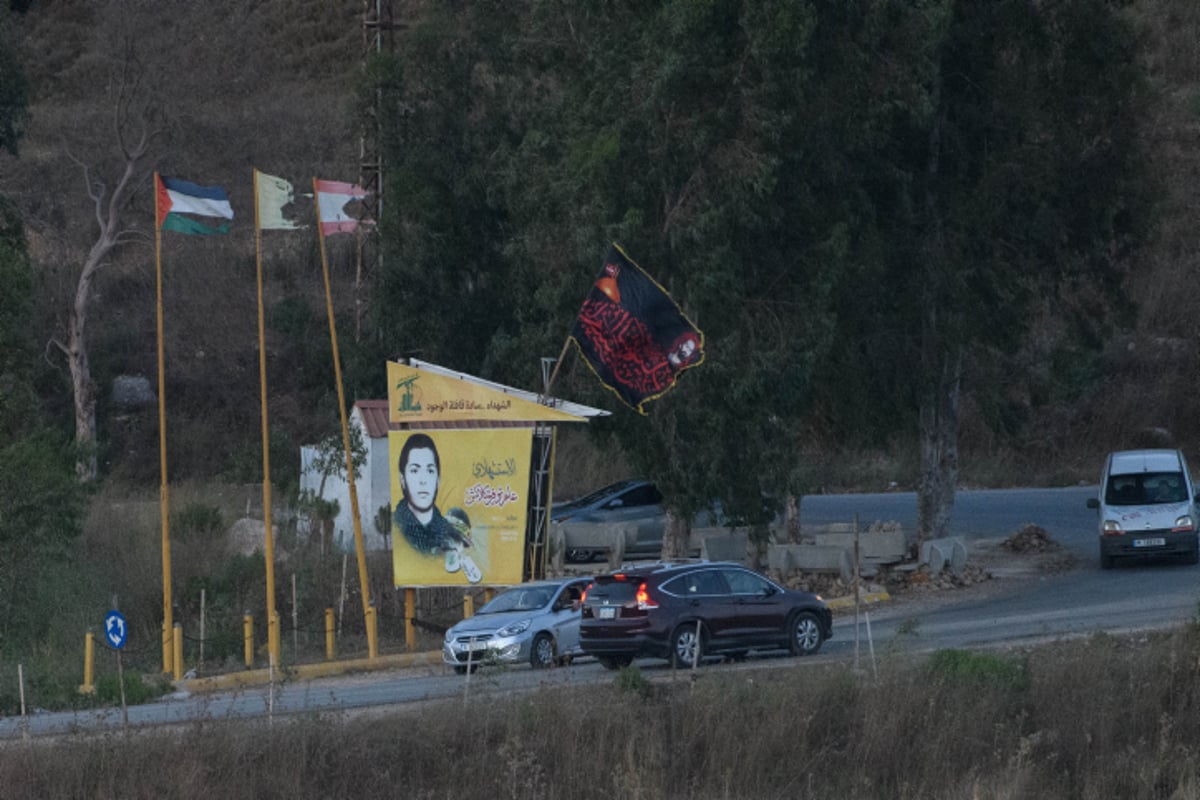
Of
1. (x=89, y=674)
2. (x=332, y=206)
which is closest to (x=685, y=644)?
(x=89, y=674)

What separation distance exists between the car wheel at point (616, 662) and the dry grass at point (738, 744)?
2.69 m

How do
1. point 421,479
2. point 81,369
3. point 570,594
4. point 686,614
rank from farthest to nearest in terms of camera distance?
point 81,369 < point 421,479 < point 570,594 < point 686,614

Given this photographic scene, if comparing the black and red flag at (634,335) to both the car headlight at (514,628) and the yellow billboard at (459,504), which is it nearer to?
the yellow billboard at (459,504)

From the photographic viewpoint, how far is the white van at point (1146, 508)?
3369 centimetres

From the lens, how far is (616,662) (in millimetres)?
23672

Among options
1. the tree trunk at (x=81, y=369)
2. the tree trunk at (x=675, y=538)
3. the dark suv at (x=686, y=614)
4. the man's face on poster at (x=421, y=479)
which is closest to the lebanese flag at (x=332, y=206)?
the man's face on poster at (x=421, y=479)

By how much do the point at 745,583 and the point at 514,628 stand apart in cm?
379

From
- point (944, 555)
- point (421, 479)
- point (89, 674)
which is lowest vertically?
point (89, 674)

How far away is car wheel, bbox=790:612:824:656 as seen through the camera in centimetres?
2417

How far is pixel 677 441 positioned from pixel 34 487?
1271 cm

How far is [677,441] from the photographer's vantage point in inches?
1294

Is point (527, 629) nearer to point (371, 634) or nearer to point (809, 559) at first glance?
point (371, 634)

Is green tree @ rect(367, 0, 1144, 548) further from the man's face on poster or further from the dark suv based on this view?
the dark suv

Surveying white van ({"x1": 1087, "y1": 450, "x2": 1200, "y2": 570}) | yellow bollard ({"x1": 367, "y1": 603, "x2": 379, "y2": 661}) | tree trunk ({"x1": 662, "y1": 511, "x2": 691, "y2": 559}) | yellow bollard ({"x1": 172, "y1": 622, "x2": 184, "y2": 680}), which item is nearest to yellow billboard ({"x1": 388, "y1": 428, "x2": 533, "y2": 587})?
yellow bollard ({"x1": 367, "y1": 603, "x2": 379, "y2": 661})
